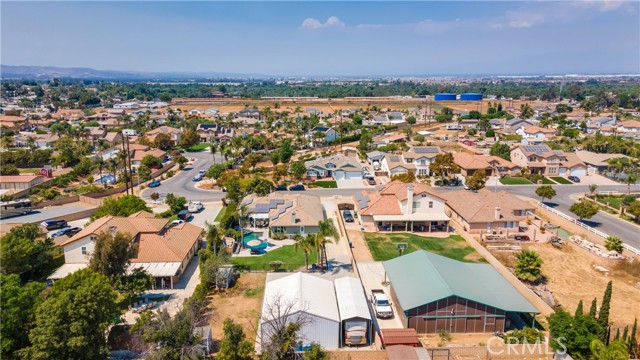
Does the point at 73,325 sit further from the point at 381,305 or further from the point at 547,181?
the point at 547,181

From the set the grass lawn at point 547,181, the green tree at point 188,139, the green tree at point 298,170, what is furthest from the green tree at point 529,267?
the green tree at point 188,139

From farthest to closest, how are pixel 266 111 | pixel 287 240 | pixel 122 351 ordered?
1. pixel 266 111
2. pixel 287 240
3. pixel 122 351

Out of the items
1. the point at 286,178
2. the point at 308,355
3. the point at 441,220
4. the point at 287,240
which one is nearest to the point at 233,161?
the point at 286,178

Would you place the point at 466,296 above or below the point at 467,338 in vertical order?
above

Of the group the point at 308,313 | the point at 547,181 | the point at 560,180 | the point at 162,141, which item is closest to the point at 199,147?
the point at 162,141

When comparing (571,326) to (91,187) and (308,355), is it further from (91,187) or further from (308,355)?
(91,187)

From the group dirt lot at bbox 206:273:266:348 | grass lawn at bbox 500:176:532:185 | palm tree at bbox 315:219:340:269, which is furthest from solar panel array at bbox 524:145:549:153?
dirt lot at bbox 206:273:266:348
